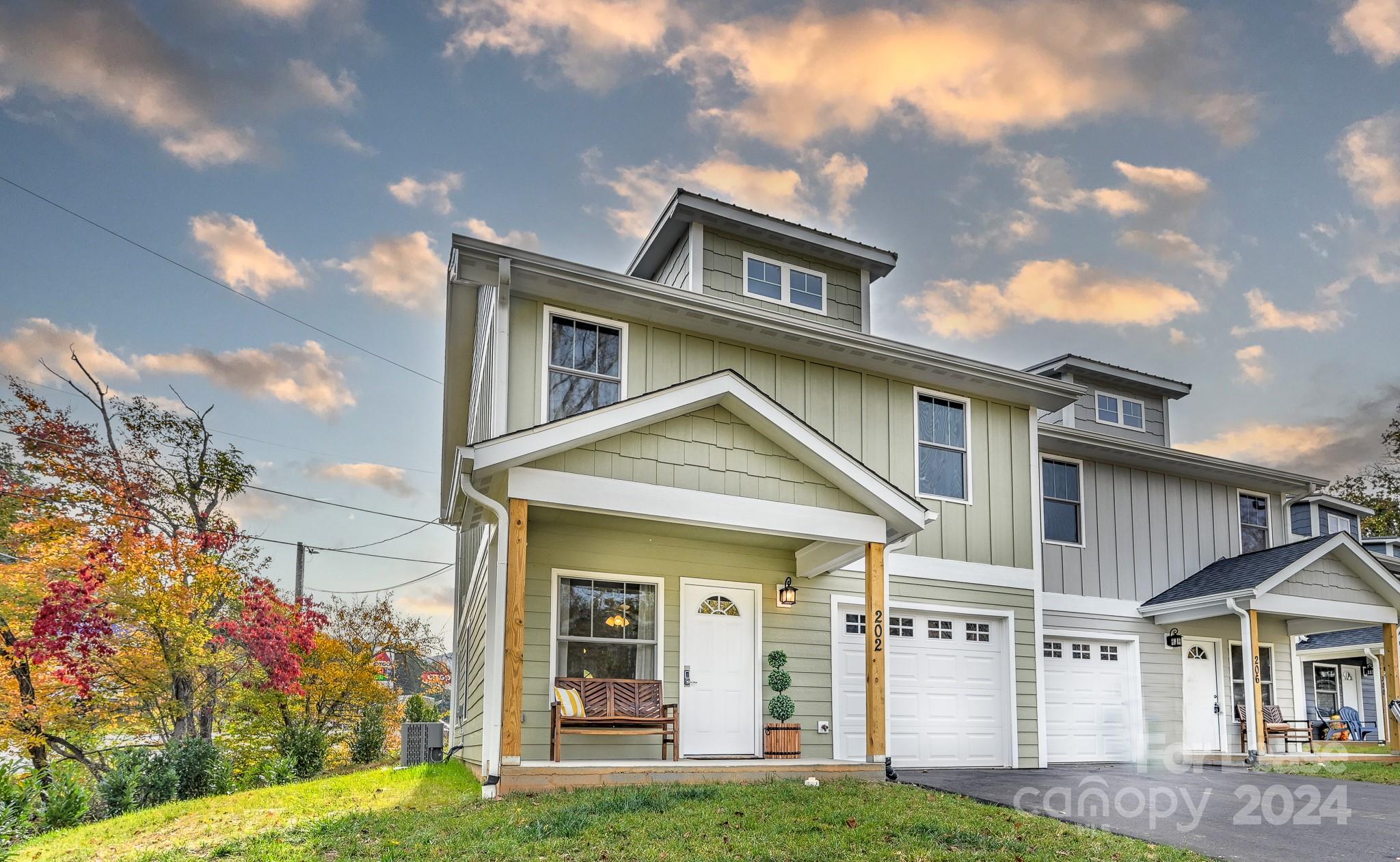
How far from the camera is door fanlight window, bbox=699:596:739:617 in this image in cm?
1073

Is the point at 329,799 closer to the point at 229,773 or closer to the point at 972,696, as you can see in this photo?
the point at 229,773

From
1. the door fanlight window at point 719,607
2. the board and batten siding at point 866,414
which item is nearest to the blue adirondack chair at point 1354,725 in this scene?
the board and batten siding at point 866,414

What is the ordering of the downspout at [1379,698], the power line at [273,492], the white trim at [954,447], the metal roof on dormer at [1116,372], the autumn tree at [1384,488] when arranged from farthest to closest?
1. the autumn tree at [1384,488]
2. the downspout at [1379,698]
3. the metal roof on dormer at [1116,372]
4. the power line at [273,492]
5. the white trim at [954,447]

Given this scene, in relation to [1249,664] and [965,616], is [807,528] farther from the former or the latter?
[1249,664]

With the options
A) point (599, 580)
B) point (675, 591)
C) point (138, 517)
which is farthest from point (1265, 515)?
point (138, 517)

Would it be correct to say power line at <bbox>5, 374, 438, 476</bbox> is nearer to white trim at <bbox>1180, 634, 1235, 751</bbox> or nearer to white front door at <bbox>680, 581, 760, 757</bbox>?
white front door at <bbox>680, 581, 760, 757</bbox>

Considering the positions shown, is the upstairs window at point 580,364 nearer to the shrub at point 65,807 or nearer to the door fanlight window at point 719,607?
the door fanlight window at point 719,607

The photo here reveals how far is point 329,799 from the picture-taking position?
29.6ft

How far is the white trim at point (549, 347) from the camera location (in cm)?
1018

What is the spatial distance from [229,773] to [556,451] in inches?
396

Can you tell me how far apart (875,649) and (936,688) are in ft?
11.1

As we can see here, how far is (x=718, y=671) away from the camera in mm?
10602

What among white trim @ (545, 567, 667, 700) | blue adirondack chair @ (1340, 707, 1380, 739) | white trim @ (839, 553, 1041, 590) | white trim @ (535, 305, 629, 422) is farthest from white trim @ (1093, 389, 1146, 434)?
white trim @ (545, 567, 667, 700)

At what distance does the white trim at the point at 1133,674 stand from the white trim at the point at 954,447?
2.90m
